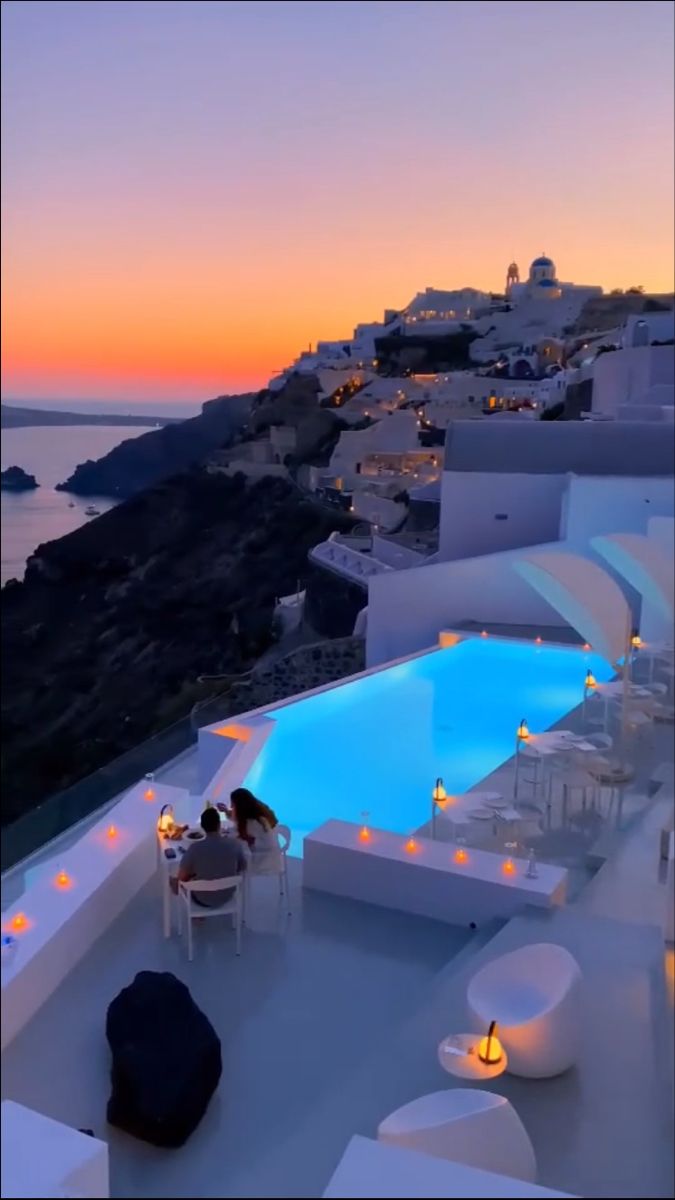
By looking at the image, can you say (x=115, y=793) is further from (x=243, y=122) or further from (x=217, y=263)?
(x=217, y=263)

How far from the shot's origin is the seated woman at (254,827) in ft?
14.6

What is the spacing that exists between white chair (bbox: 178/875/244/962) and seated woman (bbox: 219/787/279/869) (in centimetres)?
28

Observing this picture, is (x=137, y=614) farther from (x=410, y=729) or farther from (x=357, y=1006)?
(x=357, y=1006)

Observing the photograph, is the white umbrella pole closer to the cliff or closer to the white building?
the white building

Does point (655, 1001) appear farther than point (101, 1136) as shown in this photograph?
Yes

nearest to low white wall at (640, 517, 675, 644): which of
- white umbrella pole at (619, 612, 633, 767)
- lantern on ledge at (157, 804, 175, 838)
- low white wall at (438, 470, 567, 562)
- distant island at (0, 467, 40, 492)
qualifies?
white umbrella pole at (619, 612, 633, 767)

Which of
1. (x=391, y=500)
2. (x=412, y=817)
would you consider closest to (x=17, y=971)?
(x=412, y=817)

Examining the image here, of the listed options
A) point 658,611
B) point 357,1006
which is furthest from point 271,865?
point 658,611

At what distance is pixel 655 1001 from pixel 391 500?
26.4 metres

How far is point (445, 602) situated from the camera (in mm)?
11750

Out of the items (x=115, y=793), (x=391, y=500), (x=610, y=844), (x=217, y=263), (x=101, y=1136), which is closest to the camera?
(x=101, y=1136)

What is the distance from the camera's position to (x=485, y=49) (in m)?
3.03

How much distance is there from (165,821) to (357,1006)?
1.21 meters

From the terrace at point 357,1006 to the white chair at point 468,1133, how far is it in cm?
17
